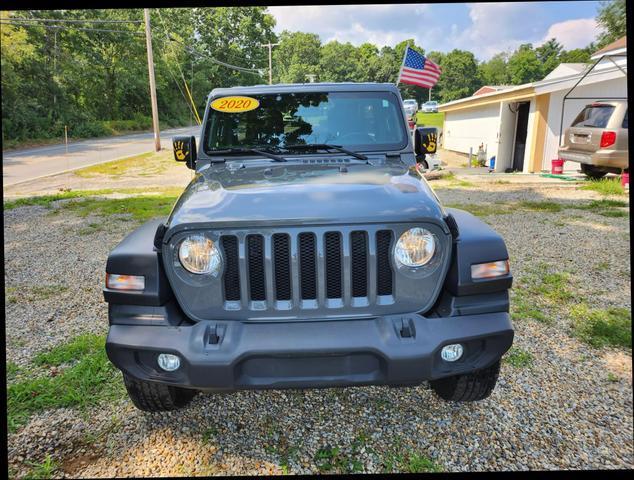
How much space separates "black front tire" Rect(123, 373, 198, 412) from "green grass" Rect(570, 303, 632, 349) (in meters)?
3.07

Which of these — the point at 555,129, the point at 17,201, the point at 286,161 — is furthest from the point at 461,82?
the point at 286,161

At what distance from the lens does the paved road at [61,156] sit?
50.1 ft

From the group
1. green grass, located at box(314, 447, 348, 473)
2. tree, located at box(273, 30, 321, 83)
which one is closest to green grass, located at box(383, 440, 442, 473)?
green grass, located at box(314, 447, 348, 473)

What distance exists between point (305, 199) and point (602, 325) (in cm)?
297

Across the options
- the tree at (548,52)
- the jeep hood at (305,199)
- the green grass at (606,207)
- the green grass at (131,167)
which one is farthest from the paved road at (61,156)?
the tree at (548,52)

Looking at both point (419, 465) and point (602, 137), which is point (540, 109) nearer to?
point (602, 137)

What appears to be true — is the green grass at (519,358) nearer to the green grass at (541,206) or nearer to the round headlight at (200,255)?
the round headlight at (200,255)

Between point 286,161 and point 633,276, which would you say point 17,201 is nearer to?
point 286,161

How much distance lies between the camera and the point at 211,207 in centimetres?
229

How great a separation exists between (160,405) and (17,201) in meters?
10.1

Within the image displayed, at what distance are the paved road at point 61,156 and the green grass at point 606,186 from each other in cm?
1482

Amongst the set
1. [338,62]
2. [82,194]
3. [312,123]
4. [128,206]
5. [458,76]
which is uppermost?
[458,76]

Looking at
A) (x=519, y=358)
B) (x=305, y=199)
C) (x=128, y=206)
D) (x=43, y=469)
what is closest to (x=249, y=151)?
(x=305, y=199)

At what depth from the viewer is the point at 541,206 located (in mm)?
8867
